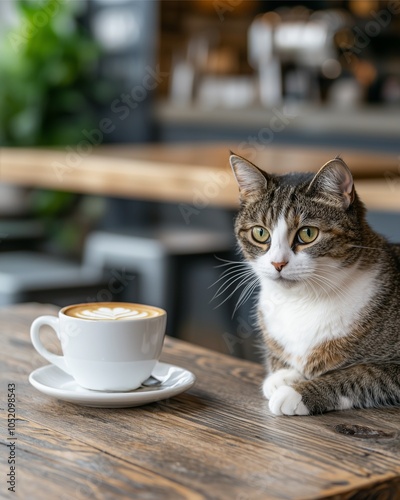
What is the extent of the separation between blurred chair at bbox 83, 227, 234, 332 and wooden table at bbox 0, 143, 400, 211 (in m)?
0.25

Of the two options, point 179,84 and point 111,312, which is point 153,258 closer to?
point 111,312

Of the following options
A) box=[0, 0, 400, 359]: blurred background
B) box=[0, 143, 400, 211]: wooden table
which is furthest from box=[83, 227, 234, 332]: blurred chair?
box=[0, 0, 400, 359]: blurred background

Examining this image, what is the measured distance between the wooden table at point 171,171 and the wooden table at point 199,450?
170 centimetres

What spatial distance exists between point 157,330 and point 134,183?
7.06ft

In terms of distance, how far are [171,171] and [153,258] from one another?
0.59m

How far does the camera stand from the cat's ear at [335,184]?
1211 mm

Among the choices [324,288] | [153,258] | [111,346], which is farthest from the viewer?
[153,258]

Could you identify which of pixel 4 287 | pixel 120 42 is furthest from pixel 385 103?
pixel 4 287

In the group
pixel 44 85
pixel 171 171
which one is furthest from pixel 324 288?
pixel 44 85

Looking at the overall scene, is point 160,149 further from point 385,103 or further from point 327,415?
point 327,415

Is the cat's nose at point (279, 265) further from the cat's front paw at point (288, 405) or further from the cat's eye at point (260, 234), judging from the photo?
the cat's front paw at point (288, 405)

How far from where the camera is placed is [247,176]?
132cm

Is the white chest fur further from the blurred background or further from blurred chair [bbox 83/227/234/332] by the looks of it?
the blurred background

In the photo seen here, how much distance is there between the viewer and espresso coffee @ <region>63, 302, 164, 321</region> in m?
1.21
